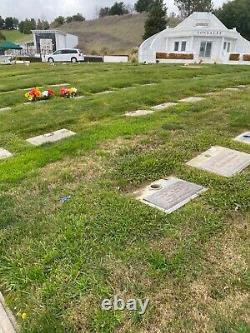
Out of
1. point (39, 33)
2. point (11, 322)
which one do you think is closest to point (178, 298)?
point (11, 322)

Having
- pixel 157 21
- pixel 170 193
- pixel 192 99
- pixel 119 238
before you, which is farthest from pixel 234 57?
pixel 119 238

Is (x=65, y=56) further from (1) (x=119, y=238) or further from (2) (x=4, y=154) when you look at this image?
(1) (x=119, y=238)

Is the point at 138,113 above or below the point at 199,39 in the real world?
below

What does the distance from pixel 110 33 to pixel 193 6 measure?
61.3 feet

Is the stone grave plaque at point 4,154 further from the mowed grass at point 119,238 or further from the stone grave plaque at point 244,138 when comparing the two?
the stone grave plaque at point 244,138

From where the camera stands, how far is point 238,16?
1886 inches

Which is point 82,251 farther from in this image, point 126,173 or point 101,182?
point 126,173

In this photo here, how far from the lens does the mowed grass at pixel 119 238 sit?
6.83 feet

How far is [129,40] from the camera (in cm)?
6519

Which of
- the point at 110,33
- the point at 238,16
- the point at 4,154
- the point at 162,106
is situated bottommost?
the point at 4,154

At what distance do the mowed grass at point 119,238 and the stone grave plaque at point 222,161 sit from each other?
0.14 m

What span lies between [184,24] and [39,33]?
2703 cm

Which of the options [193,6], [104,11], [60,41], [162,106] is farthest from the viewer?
[104,11]

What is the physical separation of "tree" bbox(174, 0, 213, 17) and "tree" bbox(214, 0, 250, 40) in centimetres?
1470
